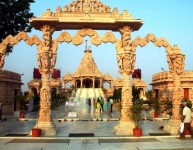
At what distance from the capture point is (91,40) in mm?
10977

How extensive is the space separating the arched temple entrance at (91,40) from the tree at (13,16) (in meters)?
2.13

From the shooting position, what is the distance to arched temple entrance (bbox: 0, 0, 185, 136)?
1070cm

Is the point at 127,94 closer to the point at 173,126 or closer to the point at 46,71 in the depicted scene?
the point at 173,126

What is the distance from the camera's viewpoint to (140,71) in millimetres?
50062

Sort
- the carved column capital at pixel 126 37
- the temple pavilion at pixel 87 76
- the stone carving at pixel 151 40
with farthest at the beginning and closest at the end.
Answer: the temple pavilion at pixel 87 76, the stone carving at pixel 151 40, the carved column capital at pixel 126 37

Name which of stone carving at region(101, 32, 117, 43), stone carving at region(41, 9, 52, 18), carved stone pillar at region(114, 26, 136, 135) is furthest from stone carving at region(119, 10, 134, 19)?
stone carving at region(41, 9, 52, 18)

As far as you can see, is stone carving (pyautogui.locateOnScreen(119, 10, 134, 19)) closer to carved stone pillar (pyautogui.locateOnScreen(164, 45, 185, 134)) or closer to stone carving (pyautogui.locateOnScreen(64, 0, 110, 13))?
stone carving (pyautogui.locateOnScreen(64, 0, 110, 13))

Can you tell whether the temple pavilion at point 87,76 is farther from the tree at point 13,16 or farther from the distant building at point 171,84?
the tree at point 13,16

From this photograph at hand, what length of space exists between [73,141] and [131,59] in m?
4.27

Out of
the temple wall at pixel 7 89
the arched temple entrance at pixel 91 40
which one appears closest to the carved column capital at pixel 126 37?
the arched temple entrance at pixel 91 40

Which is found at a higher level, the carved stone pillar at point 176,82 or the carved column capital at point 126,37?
the carved column capital at point 126,37

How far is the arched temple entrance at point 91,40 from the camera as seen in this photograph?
10695 mm

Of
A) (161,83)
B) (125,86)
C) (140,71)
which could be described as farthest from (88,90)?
(125,86)

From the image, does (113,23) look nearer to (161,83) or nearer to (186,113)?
(186,113)
